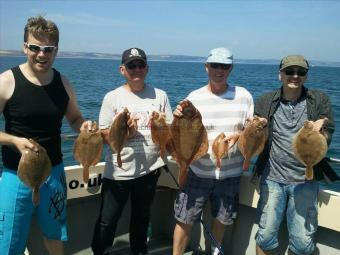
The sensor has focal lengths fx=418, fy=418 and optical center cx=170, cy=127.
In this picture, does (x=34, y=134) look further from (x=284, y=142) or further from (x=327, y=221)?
(x=327, y=221)

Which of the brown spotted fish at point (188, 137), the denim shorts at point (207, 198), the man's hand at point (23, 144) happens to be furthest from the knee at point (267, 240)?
the man's hand at point (23, 144)

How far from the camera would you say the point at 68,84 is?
3766 millimetres

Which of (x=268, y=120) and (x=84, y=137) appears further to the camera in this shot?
(x=268, y=120)

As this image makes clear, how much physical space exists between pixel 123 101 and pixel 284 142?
1.61 metres

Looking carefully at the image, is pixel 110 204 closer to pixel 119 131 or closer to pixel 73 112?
pixel 119 131

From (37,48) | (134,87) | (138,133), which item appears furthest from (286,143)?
(37,48)

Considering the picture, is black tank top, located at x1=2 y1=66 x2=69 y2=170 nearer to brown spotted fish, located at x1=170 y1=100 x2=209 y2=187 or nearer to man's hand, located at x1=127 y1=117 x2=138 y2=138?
man's hand, located at x1=127 y1=117 x2=138 y2=138

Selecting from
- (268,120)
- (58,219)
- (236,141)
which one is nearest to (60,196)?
(58,219)

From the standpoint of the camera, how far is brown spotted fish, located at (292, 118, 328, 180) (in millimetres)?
3676

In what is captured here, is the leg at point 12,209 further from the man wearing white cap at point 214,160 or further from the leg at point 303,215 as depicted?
the leg at point 303,215

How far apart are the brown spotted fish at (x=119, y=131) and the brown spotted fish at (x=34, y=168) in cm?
68

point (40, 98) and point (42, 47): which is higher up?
point (42, 47)

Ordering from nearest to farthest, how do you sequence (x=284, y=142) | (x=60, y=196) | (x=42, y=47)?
(x=42, y=47)
(x=60, y=196)
(x=284, y=142)

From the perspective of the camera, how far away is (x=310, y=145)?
3.67m
